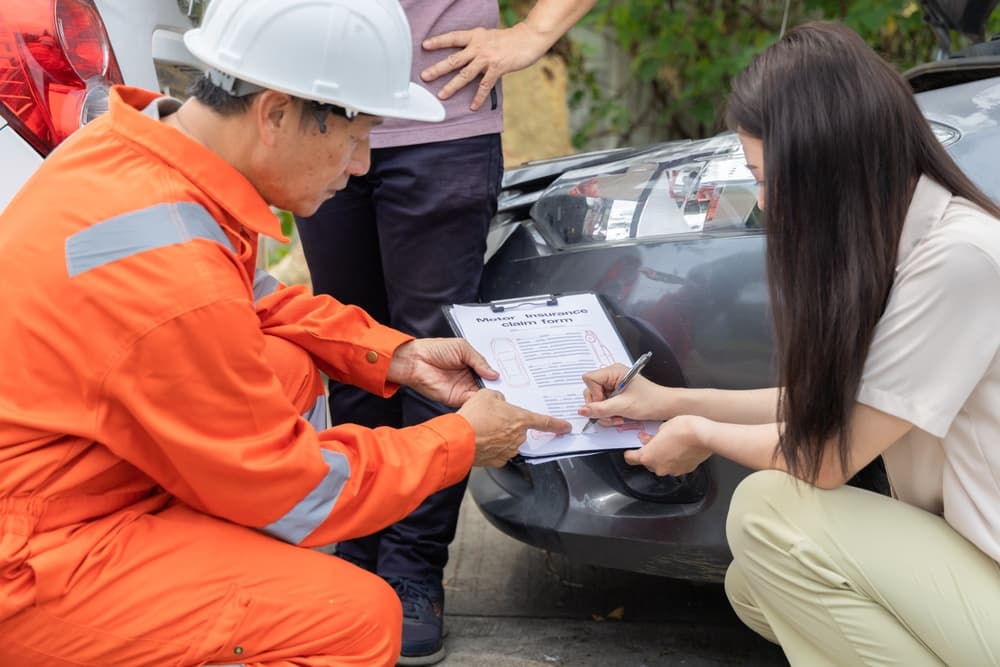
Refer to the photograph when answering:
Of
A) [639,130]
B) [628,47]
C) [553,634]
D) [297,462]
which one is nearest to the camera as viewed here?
[297,462]

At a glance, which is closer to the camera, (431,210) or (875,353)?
(875,353)

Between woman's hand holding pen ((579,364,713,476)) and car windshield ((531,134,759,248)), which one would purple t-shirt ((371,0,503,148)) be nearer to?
car windshield ((531,134,759,248))

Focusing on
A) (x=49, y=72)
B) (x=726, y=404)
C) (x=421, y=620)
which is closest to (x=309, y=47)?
→ (x=49, y=72)

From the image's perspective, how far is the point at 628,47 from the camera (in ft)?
19.9

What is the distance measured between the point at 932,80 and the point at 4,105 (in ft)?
6.28

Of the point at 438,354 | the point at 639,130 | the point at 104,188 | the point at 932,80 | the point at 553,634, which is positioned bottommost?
the point at 639,130

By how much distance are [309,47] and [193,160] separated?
0.24 metres

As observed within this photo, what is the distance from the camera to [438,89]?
264 cm

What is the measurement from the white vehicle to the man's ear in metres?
0.49

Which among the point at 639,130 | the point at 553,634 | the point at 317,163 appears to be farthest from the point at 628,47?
the point at 317,163

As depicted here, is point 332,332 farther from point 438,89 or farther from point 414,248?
point 438,89

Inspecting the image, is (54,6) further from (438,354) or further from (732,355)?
(732,355)

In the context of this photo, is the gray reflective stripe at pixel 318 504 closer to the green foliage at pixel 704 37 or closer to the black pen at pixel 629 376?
the black pen at pixel 629 376

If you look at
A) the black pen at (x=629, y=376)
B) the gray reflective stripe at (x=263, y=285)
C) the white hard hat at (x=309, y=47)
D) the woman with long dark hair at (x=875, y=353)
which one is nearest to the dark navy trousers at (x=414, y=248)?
the gray reflective stripe at (x=263, y=285)
